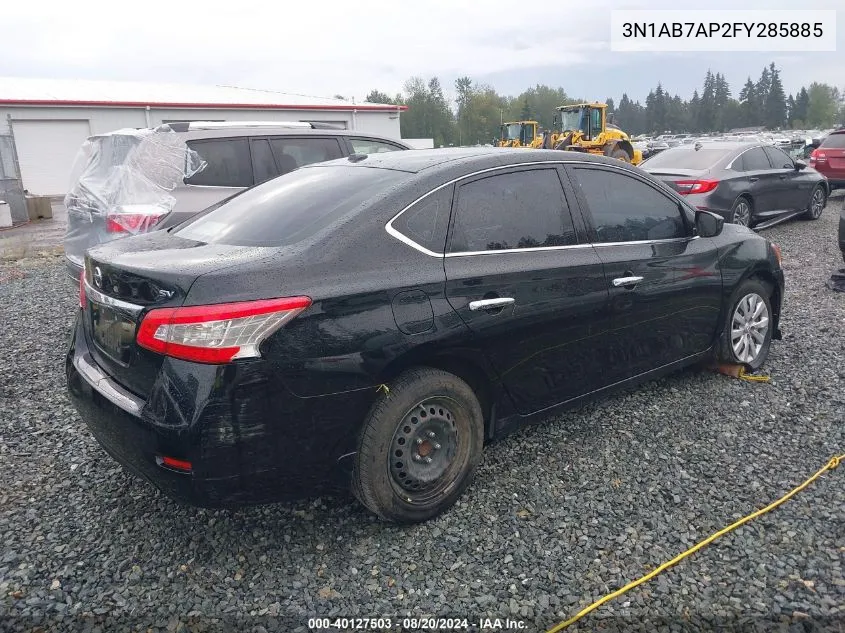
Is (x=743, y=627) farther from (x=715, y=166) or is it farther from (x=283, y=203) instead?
(x=715, y=166)

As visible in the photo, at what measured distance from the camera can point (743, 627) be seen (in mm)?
2443

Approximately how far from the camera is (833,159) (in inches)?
543

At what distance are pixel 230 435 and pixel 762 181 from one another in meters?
10.4

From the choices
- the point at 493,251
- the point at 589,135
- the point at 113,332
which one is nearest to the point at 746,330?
the point at 493,251

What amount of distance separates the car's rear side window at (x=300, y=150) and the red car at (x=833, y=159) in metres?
11.4

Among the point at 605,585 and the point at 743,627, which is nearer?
the point at 743,627

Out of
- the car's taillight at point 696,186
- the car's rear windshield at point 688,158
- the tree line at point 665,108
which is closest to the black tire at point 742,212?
the car's taillight at point 696,186

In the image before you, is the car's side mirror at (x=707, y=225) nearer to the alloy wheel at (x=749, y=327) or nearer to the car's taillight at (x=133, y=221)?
the alloy wheel at (x=749, y=327)

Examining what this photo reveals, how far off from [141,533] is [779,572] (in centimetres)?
270

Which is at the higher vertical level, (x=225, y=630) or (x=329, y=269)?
(x=329, y=269)

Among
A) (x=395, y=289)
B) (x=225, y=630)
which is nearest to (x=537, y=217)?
(x=395, y=289)

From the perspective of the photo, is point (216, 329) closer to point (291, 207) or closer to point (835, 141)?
point (291, 207)

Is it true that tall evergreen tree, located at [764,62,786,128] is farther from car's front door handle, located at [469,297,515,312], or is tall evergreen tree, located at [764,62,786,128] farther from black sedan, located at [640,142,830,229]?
car's front door handle, located at [469,297,515,312]

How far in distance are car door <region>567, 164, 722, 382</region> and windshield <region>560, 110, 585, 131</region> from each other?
67.9ft
